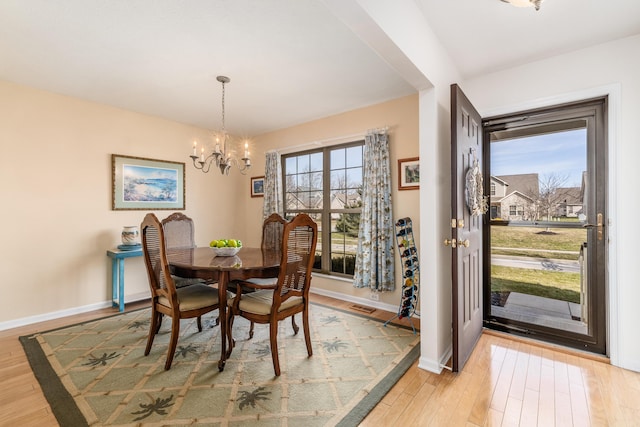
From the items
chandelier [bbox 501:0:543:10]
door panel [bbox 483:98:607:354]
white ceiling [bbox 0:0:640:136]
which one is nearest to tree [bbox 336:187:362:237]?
white ceiling [bbox 0:0:640:136]

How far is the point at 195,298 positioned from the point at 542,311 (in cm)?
321

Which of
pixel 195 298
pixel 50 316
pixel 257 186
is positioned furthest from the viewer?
pixel 257 186

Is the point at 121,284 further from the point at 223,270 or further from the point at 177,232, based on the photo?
the point at 223,270

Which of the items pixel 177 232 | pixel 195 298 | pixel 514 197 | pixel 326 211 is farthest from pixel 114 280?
pixel 514 197

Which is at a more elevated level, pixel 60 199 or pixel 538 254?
pixel 60 199

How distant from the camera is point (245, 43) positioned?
2.29 meters

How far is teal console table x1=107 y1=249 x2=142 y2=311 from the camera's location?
3447mm

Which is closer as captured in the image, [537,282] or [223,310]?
[223,310]

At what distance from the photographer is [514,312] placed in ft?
9.40

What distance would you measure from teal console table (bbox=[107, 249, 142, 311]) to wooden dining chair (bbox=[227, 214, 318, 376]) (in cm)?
200

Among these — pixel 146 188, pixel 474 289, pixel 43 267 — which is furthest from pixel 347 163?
pixel 43 267

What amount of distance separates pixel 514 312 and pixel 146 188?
4.73 metres

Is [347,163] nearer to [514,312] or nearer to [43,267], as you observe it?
[514,312]

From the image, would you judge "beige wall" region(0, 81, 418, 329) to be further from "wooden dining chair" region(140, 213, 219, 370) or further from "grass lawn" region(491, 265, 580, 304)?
"wooden dining chair" region(140, 213, 219, 370)
